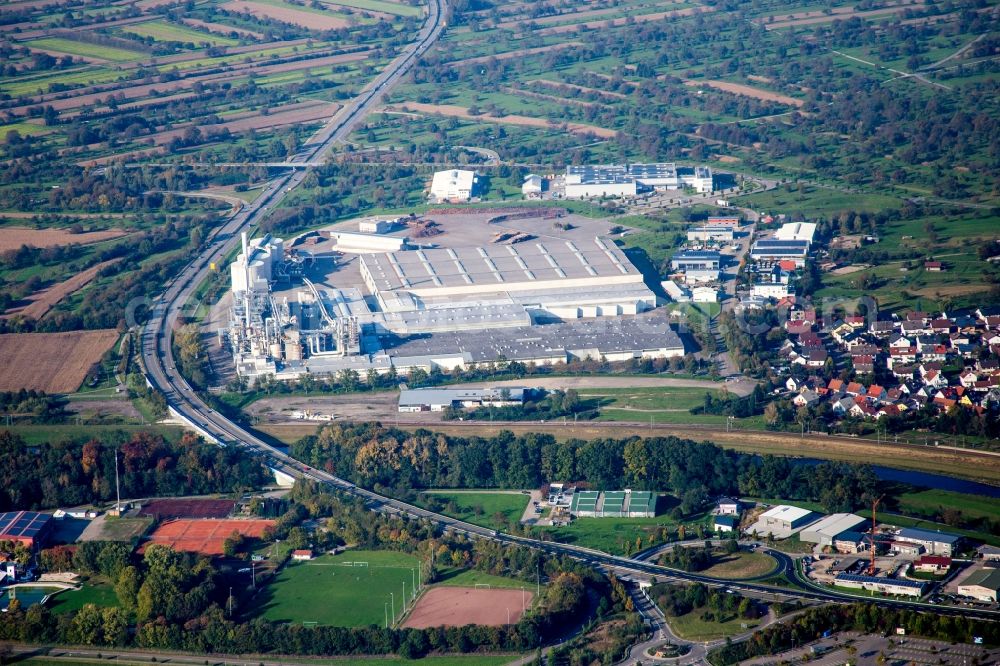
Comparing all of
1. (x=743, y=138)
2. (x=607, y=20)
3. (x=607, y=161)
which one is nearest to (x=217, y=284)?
(x=607, y=161)

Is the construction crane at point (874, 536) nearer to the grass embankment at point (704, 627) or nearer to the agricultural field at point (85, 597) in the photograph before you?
the grass embankment at point (704, 627)

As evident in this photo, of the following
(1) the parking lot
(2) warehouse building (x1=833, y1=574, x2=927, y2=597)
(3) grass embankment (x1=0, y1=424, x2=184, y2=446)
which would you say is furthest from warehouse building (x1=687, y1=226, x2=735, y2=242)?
(1) the parking lot

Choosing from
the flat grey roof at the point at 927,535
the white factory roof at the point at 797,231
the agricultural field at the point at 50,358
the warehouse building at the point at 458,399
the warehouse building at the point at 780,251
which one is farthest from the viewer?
the white factory roof at the point at 797,231

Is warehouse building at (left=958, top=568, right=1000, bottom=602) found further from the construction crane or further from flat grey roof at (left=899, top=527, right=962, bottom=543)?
the construction crane

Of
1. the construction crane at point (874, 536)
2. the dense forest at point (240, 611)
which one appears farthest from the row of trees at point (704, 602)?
the construction crane at point (874, 536)

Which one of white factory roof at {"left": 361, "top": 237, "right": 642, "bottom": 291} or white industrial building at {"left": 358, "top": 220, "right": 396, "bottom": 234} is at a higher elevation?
white industrial building at {"left": 358, "top": 220, "right": 396, "bottom": 234}

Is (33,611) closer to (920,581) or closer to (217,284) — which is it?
(920,581)
